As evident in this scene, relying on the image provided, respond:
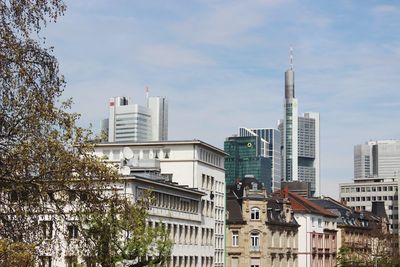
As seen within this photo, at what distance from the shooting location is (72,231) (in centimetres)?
3625

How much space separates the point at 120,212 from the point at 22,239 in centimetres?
482

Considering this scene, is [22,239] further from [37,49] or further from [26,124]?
[37,49]

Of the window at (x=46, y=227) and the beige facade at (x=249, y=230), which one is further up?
the beige facade at (x=249, y=230)

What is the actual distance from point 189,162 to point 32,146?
81564mm

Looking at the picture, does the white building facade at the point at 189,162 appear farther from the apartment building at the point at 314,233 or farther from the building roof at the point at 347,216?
the building roof at the point at 347,216

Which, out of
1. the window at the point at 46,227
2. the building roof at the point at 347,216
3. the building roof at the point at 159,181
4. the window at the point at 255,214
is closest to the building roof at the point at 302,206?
the building roof at the point at 347,216

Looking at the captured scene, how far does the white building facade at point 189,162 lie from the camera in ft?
378

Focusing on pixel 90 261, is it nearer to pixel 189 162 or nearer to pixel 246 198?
pixel 189 162

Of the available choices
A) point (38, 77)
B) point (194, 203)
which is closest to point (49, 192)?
point (38, 77)

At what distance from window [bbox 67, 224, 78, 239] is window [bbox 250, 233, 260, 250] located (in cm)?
9561

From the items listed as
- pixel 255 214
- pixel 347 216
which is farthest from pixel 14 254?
pixel 347 216

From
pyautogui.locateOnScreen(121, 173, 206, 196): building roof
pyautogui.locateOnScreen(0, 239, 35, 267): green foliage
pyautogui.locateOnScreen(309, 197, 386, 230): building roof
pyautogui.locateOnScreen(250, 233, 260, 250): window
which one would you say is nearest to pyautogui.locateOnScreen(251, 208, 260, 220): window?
pyautogui.locateOnScreen(250, 233, 260, 250): window

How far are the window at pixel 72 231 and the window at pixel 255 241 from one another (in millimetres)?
95612

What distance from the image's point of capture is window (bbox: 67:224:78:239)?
115ft
